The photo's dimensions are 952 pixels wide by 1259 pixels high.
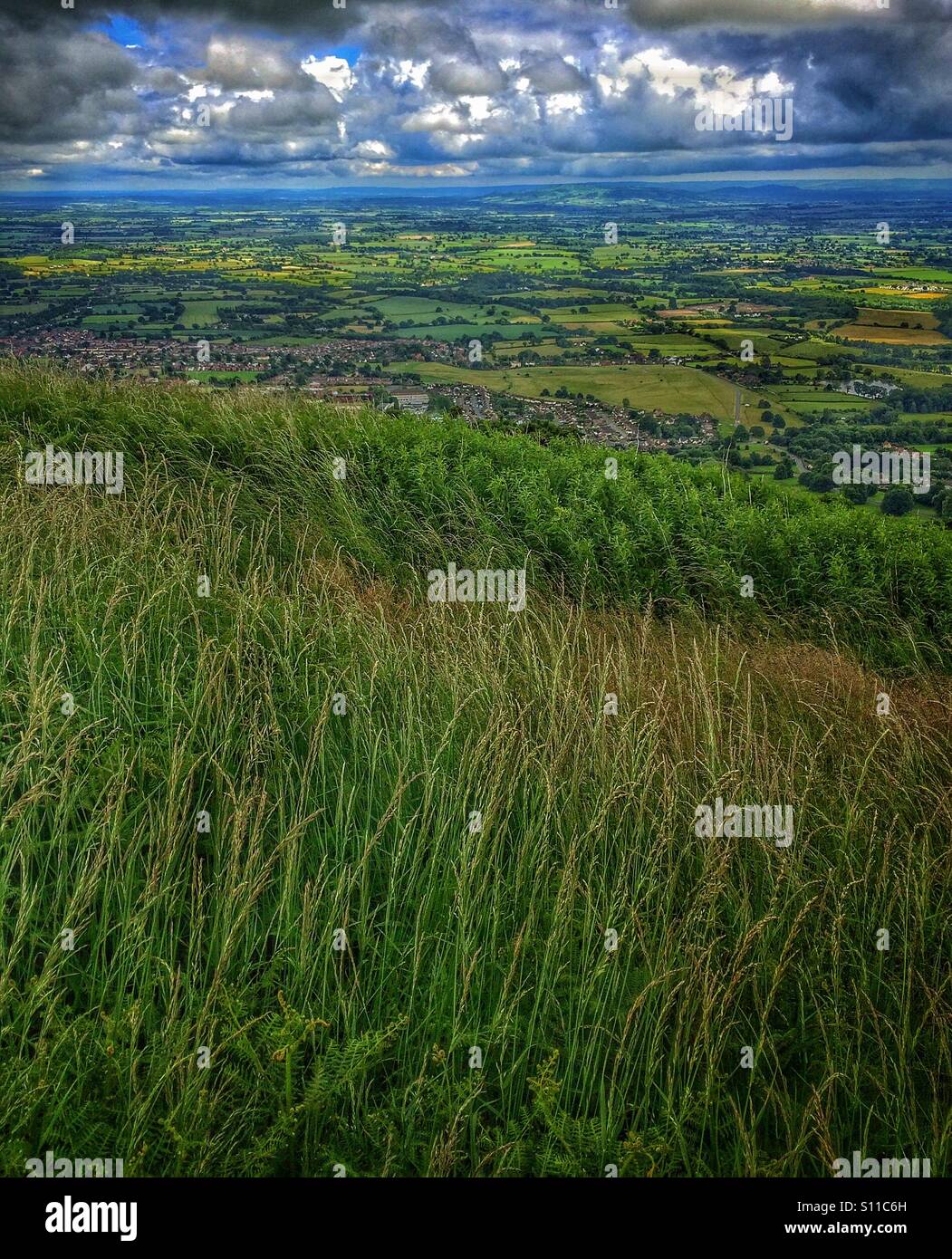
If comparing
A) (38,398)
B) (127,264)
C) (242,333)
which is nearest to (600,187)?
(127,264)
